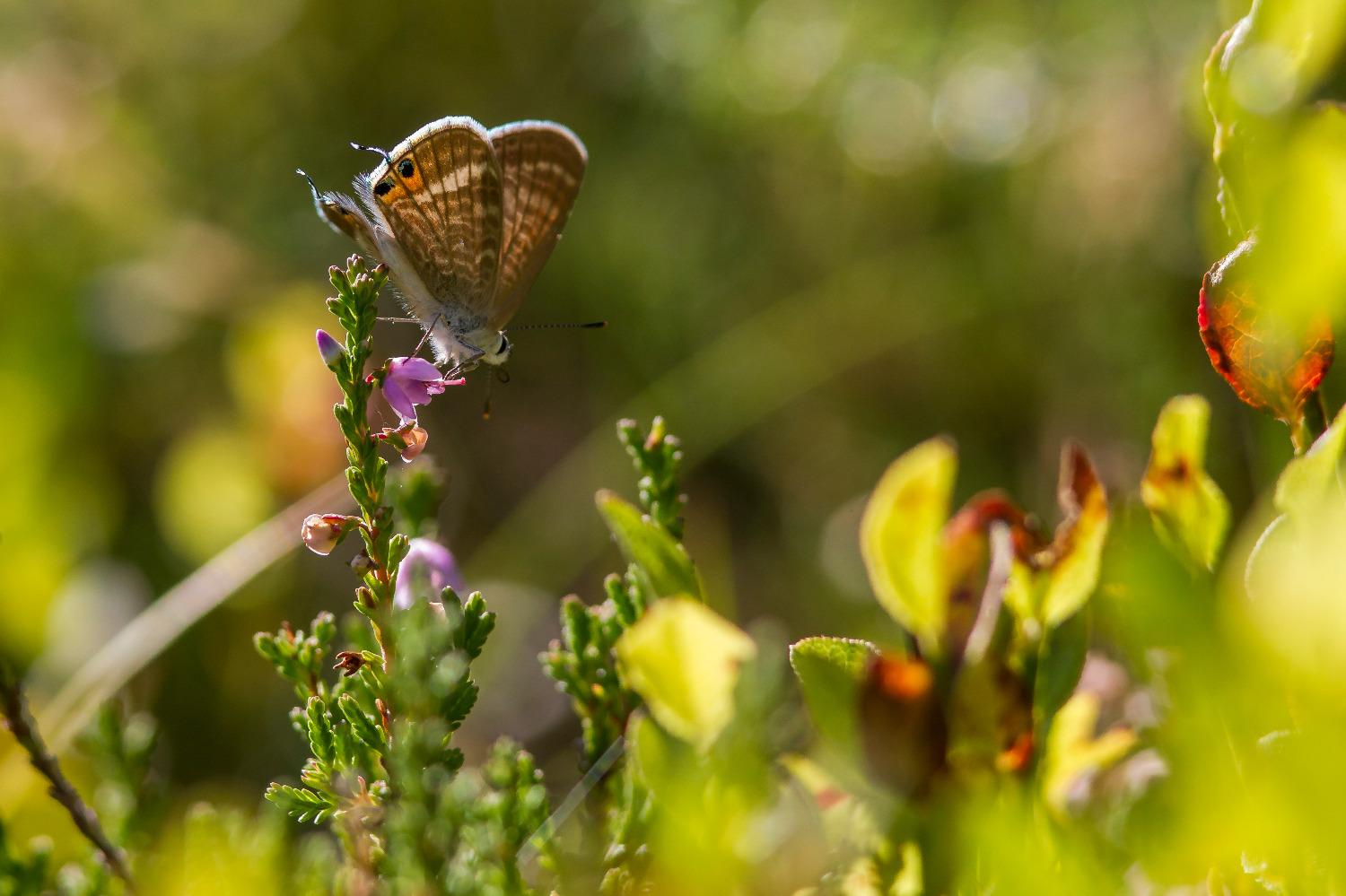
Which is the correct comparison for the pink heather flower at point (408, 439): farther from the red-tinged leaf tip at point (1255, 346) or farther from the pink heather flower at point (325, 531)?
the red-tinged leaf tip at point (1255, 346)

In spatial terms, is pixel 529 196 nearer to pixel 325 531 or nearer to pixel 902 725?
pixel 325 531

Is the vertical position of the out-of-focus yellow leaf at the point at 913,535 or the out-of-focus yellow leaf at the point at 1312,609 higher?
the out-of-focus yellow leaf at the point at 913,535

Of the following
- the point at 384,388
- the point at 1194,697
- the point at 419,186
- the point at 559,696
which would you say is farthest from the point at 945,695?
the point at 559,696

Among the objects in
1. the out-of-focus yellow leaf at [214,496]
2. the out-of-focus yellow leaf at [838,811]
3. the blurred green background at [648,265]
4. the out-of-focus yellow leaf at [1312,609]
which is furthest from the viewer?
the blurred green background at [648,265]

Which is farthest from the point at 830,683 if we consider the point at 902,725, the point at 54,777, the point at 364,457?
the point at 54,777

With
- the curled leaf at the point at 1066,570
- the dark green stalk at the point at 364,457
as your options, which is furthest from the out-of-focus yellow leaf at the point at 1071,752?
the dark green stalk at the point at 364,457

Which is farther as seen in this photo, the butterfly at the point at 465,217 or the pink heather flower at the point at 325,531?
the butterfly at the point at 465,217

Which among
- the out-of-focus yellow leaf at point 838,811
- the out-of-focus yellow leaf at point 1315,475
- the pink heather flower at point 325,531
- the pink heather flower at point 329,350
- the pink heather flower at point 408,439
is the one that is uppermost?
the pink heather flower at point 329,350
